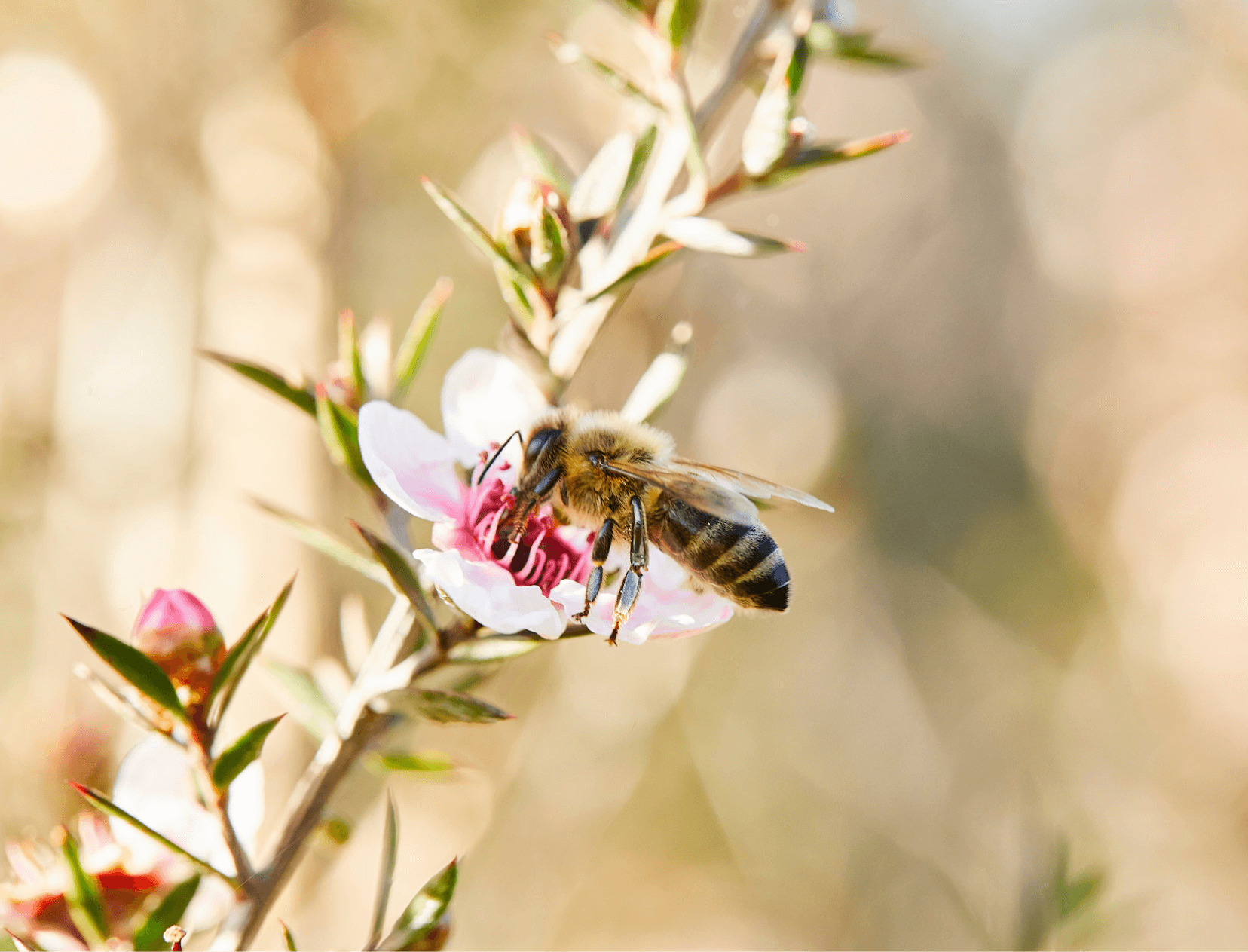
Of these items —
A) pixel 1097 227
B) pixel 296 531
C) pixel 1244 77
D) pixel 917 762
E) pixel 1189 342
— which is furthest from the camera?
pixel 1097 227

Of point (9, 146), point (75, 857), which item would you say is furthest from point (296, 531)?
point (9, 146)

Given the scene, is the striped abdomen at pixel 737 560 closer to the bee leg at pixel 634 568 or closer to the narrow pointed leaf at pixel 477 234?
the bee leg at pixel 634 568

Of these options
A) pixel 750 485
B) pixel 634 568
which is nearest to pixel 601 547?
pixel 634 568

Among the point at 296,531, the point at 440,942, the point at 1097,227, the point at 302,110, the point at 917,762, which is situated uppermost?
the point at 302,110

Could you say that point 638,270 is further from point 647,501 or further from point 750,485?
point 647,501

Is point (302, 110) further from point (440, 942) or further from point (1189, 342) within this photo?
point (1189, 342)

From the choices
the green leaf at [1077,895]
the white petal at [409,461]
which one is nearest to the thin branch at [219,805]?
the white petal at [409,461]

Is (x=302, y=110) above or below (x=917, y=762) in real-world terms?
above
